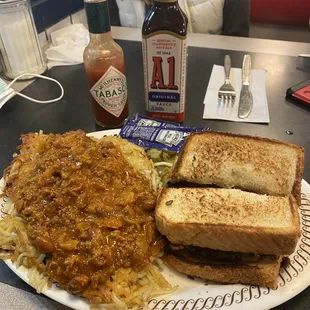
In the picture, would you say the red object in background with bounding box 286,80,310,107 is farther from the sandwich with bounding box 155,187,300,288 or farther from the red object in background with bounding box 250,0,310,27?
the red object in background with bounding box 250,0,310,27

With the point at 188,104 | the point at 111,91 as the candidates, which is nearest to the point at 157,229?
the point at 111,91

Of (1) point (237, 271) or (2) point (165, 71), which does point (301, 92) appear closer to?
(2) point (165, 71)

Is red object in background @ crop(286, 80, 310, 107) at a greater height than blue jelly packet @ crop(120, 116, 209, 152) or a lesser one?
lesser

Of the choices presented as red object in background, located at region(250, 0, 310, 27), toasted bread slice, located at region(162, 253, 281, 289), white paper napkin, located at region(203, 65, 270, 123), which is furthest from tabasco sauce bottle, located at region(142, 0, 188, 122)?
red object in background, located at region(250, 0, 310, 27)

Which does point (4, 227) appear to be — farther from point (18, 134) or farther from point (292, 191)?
point (292, 191)

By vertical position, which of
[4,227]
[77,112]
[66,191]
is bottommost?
[77,112]

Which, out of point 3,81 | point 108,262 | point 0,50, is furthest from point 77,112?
point 108,262

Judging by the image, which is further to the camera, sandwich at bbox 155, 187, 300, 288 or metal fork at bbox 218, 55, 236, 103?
metal fork at bbox 218, 55, 236, 103
